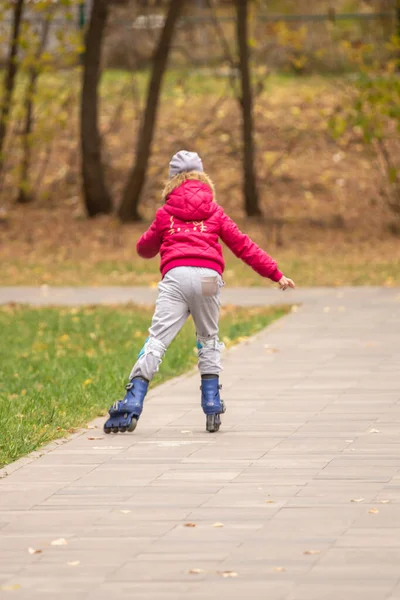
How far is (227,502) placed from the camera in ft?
19.9

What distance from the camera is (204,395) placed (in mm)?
7922

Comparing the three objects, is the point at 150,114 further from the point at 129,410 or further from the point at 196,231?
the point at 129,410

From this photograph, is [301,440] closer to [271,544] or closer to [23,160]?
[271,544]

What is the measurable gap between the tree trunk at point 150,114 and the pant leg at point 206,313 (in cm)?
1695

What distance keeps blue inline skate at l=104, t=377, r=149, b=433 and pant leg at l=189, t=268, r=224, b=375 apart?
0.40 meters

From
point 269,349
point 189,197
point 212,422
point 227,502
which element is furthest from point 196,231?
point 269,349

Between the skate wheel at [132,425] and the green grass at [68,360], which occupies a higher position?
the skate wheel at [132,425]

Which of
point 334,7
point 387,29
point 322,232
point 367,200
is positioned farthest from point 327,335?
point 334,7


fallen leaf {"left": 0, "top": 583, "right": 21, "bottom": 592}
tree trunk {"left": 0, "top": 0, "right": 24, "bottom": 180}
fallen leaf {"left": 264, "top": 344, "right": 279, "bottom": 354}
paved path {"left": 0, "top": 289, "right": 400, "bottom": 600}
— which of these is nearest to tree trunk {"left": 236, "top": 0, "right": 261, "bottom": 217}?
tree trunk {"left": 0, "top": 0, "right": 24, "bottom": 180}

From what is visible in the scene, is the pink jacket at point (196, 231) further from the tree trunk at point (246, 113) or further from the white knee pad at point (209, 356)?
the tree trunk at point (246, 113)

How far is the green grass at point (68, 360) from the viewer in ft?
26.7

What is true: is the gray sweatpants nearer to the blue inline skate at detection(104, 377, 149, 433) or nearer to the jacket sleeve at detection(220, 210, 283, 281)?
the blue inline skate at detection(104, 377, 149, 433)

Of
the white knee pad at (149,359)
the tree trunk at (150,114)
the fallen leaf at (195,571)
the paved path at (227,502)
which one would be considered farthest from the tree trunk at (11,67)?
the fallen leaf at (195,571)

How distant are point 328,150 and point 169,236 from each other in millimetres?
22176
